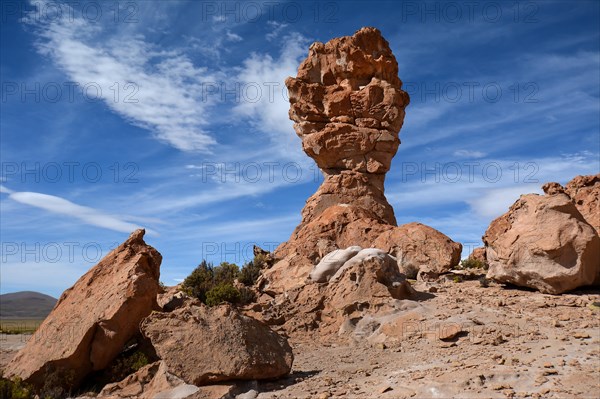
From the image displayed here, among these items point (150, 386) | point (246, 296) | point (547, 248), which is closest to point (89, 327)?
point (150, 386)

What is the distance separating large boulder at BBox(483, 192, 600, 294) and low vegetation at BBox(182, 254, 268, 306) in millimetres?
7993

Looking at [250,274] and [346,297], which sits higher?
[250,274]

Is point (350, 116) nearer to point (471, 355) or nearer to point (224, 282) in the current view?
point (224, 282)

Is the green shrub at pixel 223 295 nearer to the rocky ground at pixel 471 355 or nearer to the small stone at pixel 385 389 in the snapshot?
the rocky ground at pixel 471 355

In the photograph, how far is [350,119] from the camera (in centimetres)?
2505

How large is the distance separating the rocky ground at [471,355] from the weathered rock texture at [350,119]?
10.2 meters

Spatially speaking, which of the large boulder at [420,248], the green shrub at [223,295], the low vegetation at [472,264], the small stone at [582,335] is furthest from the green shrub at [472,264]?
the small stone at [582,335]

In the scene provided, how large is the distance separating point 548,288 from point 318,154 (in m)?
14.5

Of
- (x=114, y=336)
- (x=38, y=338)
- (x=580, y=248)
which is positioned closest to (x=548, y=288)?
(x=580, y=248)

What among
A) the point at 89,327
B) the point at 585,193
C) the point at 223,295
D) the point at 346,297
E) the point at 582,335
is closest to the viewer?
the point at 582,335

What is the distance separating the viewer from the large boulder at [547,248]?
11789 millimetres

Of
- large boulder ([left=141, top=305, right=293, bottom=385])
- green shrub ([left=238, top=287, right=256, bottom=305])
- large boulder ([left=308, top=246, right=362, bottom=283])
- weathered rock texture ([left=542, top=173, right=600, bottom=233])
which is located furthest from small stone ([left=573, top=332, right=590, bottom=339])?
green shrub ([left=238, top=287, right=256, bottom=305])

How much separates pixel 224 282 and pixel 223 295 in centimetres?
172

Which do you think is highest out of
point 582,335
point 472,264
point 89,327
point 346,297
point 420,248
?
point 420,248
